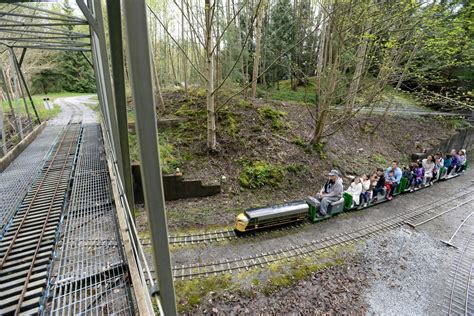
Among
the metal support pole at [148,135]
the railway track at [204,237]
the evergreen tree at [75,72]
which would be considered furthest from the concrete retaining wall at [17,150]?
the evergreen tree at [75,72]

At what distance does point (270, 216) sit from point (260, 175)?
298cm

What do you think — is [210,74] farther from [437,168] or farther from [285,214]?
[437,168]

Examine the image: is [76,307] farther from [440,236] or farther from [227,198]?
[440,236]

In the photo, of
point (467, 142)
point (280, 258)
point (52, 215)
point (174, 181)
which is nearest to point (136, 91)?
point (52, 215)

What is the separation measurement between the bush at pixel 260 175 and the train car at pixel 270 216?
2281mm

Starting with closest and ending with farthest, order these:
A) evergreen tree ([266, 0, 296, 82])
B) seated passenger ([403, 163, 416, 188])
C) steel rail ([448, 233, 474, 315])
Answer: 1. steel rail ([448, 233, 474, 315])
2. seated passenger ([403, 163, 416, 188])
3. evergreen tree ([266, 0, 296, 82])

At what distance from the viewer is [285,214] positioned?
679cm

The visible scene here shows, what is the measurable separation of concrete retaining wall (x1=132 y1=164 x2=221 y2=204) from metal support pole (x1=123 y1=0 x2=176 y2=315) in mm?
6432

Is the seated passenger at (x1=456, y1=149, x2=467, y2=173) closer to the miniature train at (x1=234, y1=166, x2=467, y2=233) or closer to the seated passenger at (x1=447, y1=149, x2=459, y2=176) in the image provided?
the seated passenger at (x1=447, y1=149, x2=459, y2=176)

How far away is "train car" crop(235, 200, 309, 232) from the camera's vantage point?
641cm

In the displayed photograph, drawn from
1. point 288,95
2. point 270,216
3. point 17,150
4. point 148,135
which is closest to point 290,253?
point 270,216

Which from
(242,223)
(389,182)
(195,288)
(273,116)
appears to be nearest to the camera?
(195,288)

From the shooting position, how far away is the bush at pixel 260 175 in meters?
9.20

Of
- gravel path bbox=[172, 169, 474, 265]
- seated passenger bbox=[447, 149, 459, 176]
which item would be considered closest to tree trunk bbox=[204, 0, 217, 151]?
gravel path bbox=[172, 169, 474, 265]
